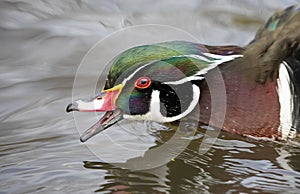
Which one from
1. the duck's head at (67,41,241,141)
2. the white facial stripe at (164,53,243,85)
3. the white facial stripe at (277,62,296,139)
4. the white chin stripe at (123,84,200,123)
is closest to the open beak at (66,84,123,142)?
the duck's head at (67,41,241,141)

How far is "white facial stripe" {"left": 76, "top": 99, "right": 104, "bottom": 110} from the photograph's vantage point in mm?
4262

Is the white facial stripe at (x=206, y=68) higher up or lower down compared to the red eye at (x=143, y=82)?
higher up

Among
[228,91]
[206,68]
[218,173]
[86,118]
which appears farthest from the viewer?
[86,118]

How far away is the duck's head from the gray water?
20 centimetres

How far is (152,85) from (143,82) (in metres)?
0.07

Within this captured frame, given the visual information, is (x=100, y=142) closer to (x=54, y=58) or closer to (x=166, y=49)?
(x=166, y=49)

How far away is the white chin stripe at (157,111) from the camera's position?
14.5 feet

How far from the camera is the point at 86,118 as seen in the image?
16.1 ft

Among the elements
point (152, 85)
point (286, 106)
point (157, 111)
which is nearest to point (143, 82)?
point (152, 85)

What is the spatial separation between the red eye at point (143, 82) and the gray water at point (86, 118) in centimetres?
38

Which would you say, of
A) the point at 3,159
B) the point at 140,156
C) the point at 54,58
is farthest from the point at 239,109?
the point at 54,58

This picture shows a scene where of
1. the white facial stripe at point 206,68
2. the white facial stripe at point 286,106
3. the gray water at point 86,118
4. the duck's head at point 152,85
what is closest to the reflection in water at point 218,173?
the gray water at point 86,118

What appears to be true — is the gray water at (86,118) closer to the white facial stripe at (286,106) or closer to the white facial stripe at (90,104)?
the white facial stripe at (286,106)

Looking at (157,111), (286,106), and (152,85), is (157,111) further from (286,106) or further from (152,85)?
(286,106)
